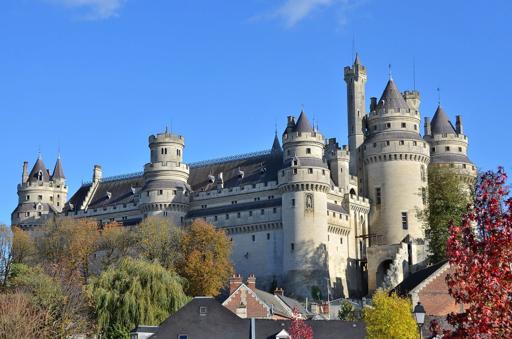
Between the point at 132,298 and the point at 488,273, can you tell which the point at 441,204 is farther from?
the point at 488,273

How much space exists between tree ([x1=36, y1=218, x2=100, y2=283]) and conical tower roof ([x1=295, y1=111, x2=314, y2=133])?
23347mm

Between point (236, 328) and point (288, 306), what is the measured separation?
20761mm

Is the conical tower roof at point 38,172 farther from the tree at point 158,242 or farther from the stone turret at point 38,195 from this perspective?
the tree at point 158,242

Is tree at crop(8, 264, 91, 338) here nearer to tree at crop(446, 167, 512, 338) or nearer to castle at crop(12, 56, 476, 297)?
castle at crop(12, 56, 476, 297)

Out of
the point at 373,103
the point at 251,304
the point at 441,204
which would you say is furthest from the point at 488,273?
the point at 373,103

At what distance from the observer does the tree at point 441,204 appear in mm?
87875

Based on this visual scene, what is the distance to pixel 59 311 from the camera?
65.6 m

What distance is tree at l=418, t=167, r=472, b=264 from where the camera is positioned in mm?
87875

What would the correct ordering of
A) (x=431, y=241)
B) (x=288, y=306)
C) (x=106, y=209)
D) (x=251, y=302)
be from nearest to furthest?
(x=251, y=302) → (x=288, y=306) → (x=431, y=241) → (x=106, y=209)

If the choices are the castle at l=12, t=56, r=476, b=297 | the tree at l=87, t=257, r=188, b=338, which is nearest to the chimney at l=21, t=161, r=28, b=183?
the castle at l=12, t=56, r=476, b=297

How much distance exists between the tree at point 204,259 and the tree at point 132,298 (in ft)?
52.6

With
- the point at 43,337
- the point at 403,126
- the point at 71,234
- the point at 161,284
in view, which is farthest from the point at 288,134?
the point at 43,337

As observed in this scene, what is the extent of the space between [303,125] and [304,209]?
894 cm

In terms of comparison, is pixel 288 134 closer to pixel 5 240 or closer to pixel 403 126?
pixel 403 126
